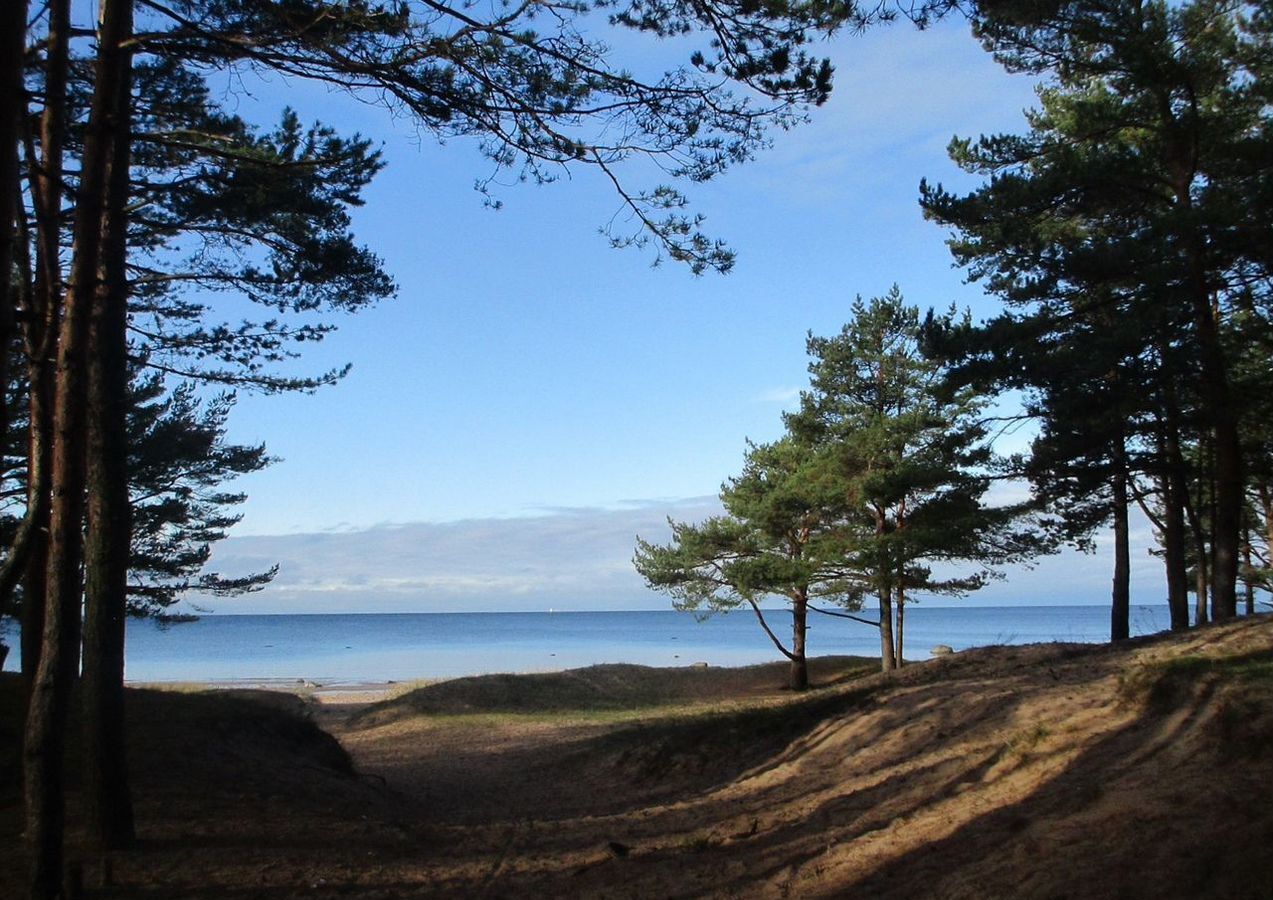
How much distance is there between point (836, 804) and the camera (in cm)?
812

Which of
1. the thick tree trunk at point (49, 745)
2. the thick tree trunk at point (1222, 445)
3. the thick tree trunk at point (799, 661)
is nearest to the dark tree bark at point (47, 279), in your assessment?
the thick tree trunk at point (49, 745)

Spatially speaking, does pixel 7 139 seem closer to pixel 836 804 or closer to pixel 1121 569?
pixel 836 804

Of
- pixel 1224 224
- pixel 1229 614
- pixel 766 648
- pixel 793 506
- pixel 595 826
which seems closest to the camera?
pixel 595 826

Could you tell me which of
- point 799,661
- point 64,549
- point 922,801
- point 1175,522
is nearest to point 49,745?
point 64,549

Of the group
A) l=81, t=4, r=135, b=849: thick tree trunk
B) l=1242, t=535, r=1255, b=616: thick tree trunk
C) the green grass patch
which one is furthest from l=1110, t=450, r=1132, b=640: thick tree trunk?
l=81, t=4, r=135, b=849: thick tree trunk

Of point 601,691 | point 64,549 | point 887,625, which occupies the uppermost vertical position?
point 64,549

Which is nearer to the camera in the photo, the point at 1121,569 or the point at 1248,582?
the point at 1121,569

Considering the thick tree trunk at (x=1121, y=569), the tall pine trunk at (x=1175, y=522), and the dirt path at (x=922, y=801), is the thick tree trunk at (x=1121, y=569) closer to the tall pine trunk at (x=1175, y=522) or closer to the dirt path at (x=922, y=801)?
Answer: the tall pine trunk at (x=1175, y=522)

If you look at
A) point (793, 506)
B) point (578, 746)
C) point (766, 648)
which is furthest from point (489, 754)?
point (766, 648)

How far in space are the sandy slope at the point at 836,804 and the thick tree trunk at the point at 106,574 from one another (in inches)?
17.8

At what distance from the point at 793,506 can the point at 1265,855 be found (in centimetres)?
1931

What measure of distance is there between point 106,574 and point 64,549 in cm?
74

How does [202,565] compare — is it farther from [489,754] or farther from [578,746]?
[578,746]

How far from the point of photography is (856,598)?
79.8 feet
